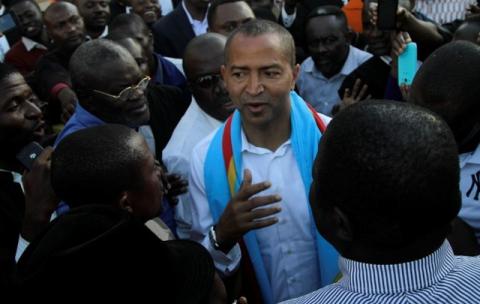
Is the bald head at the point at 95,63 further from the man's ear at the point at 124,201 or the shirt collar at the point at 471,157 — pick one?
the shirt collar at the point at 471,157

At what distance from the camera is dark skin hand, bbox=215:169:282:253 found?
1789 mm

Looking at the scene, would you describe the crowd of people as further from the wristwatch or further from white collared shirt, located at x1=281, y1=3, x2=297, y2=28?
white collared shirt, located at x1=281, y1=3, x2=297, y2=28

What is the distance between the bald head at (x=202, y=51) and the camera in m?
2.91

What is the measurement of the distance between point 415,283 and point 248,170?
88 centimetres

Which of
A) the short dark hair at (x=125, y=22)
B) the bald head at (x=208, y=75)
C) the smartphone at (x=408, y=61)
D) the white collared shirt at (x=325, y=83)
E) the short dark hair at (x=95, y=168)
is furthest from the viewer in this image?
the short dark hair at (x=125, y=22)

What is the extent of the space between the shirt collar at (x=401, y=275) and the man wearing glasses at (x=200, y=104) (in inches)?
58.3

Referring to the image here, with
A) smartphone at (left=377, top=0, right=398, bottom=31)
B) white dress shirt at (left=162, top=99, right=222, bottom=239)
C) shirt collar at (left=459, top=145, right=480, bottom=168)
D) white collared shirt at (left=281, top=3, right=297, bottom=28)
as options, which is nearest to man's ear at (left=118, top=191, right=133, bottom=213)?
white dress shirt at (left=162, top=99, right=222, bottom=239)

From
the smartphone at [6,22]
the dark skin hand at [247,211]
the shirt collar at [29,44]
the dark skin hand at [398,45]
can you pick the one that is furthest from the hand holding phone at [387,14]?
the shirt collar at [29,44]

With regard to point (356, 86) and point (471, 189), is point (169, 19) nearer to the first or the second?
point (356, 86)

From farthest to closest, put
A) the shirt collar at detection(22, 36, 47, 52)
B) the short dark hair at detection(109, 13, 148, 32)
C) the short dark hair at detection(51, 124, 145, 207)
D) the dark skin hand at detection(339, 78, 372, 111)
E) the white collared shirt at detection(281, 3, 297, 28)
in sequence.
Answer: the white collared shirt at detection(281, 3, 297, 28) → the shirt collar at detection(22, 36, 47, 52) → the short dark hair at detection(109, 13, 148, 32) → the dark skin hand at detection(339, 78, 372, 111) → the short dark hair at detection(51, 124, 145, 207)

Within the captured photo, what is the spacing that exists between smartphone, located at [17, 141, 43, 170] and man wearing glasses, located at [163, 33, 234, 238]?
0.61 metres

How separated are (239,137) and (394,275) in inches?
46.4

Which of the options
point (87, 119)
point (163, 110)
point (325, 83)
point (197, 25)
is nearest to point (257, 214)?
point (87, 119)

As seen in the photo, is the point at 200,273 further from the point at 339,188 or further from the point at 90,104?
the point at 90,104
